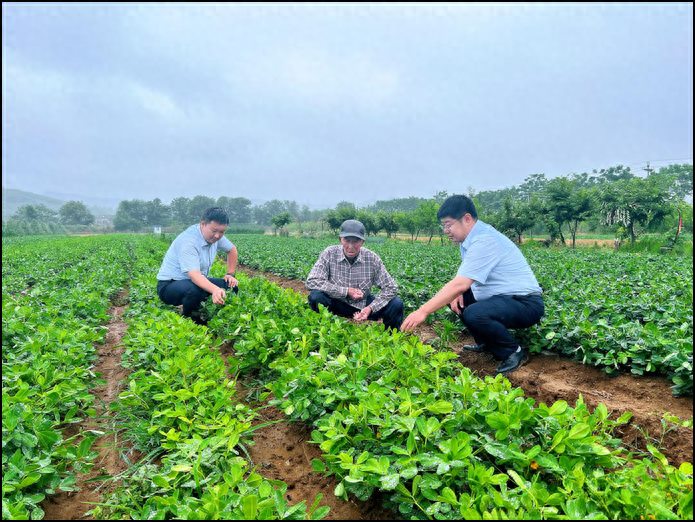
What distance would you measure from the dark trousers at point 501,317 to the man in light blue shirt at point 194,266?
9.62 feet

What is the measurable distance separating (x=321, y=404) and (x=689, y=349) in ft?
10.5

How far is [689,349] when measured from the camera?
347cm

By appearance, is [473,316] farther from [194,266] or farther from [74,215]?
[74,215]

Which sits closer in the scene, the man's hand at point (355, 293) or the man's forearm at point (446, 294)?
the man's forearm at point (446, 294)

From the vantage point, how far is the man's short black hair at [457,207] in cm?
381

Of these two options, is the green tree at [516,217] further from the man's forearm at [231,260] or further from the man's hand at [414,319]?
the man's hand at [414,319]

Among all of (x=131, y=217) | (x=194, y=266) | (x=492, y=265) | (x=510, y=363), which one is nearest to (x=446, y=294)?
(x=492, y=265)

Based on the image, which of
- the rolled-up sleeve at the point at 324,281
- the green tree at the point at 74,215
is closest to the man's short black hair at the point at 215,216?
the rolled-up sleeve at the point at 324,281

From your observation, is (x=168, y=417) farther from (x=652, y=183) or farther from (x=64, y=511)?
(x=652, y=183)

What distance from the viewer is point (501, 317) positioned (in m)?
3.98

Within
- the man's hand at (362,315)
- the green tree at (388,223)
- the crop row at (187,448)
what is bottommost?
the crop row at (187,448)

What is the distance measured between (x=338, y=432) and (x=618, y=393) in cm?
292

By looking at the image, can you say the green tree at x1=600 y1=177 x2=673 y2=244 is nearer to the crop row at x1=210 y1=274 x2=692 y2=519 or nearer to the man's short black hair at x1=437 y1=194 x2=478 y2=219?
the man's short black hair at x1=437 y1=194 x2=478 y2=219

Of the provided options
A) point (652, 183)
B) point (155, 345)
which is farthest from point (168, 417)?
point (652, 183)
